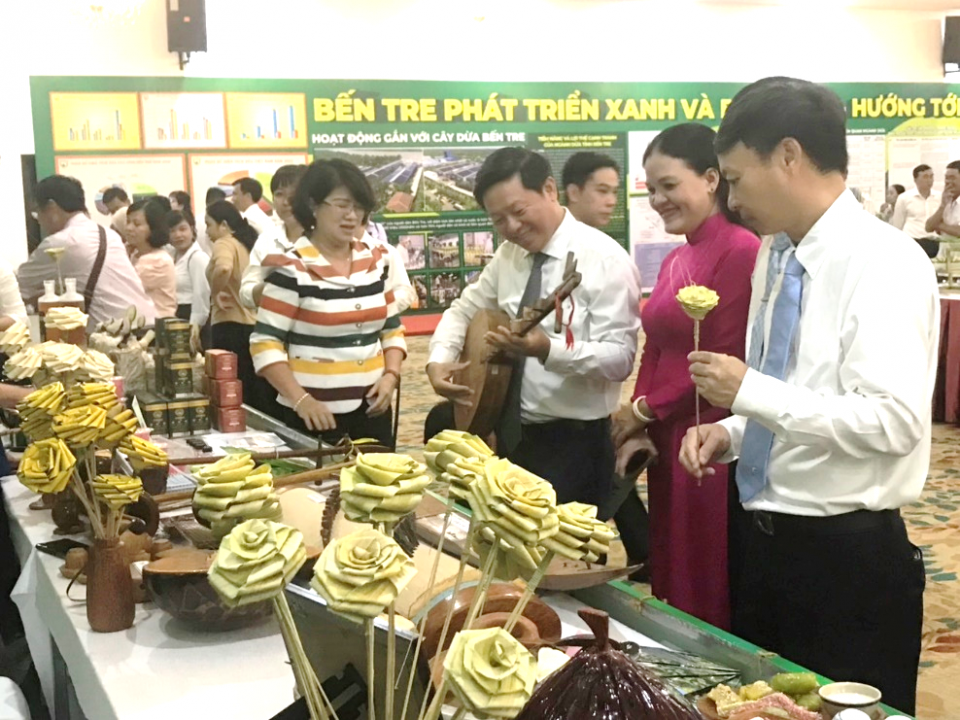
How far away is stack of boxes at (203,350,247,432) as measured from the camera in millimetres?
3176

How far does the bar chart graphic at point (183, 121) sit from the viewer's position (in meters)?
8.97

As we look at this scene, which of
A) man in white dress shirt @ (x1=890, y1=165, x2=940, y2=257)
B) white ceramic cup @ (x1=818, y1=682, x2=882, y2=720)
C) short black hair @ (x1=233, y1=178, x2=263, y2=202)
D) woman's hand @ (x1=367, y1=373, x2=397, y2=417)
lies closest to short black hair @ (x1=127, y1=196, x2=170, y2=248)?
short black hair @ (x1=233, y1=178, x2=263, y2=202)

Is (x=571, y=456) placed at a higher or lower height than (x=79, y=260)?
lower

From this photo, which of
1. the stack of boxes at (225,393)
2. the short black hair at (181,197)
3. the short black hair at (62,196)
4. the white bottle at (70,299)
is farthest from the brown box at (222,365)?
the short black hair at (181,197)

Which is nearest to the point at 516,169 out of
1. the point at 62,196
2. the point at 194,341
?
the point at 194,341

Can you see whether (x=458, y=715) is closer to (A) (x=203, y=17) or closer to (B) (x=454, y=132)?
(A) (x=203, y=17)

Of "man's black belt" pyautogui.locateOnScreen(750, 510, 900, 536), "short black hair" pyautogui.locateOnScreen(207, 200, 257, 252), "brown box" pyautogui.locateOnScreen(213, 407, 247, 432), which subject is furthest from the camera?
"short black hair" pyautogui.locateOnScreen(207, 200, 257, 252)

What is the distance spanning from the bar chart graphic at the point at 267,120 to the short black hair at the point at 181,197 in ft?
2.45

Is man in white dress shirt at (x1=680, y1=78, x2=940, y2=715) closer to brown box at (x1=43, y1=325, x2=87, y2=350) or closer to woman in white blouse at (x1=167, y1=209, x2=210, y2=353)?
brown box at (x1=43, y1=325, x2=87, y2=350)

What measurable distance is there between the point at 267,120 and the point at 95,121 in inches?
58.5

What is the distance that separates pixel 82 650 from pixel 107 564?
0.14 m

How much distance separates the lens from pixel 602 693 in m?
0.87

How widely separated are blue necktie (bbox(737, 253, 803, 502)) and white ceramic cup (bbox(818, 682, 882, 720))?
547 millimetres

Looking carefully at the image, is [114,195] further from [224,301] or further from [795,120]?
[795,120]
